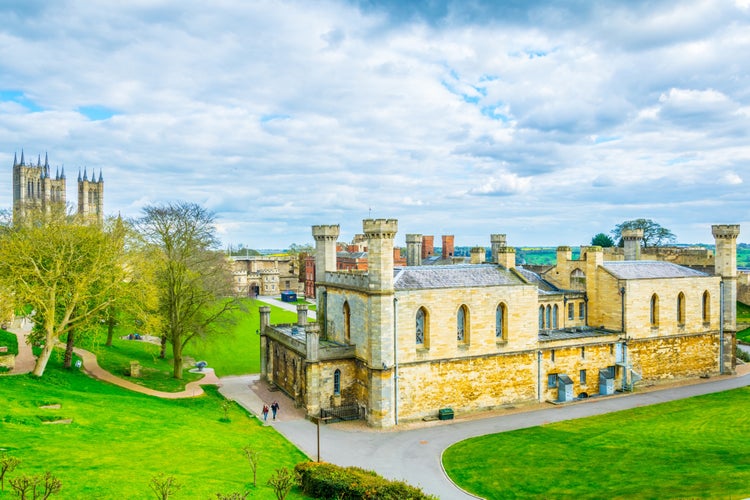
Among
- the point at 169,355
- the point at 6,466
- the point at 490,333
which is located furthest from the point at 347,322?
the point at 169,355

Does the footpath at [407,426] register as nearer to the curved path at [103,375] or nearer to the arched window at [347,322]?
the curved path at [103,375]

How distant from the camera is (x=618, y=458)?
80.3 feet

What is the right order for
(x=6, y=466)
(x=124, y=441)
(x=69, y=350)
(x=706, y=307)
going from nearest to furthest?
(x=6, y=466), (x=124, y=441), (x=69, y=350), (x=706, y=307)

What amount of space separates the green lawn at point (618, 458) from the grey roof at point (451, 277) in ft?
30.3

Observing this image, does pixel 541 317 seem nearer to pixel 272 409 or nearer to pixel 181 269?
pixel 272 409

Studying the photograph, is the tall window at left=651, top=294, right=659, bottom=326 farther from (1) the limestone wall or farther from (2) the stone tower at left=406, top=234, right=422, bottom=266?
(2) the stone tower at left=406, top=234, right=422, bottom=266

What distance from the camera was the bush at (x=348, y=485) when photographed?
57.4 feet

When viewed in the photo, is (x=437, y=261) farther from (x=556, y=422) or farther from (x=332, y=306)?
(x=556, y=422)

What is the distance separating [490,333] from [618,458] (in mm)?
10606

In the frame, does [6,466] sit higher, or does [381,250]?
[381,250]

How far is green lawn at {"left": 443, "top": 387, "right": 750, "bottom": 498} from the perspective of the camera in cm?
2091

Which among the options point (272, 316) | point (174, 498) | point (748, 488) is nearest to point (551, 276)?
point (748, 488)

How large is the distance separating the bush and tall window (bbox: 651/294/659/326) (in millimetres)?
28569

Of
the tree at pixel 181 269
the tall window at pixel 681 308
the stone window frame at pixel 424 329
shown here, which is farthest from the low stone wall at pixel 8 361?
the tall window at pixel 681 308
